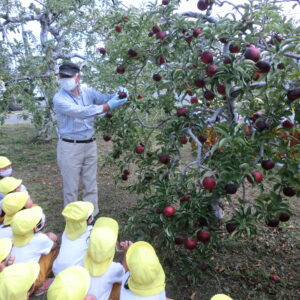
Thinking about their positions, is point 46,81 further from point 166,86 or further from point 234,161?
point 234,161

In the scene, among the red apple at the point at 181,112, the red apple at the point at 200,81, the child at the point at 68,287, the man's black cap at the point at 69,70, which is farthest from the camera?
the man's black cap at the point at 69,70

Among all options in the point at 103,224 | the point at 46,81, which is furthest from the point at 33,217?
the point at 46,81

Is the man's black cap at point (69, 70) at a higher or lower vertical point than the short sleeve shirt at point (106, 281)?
higher

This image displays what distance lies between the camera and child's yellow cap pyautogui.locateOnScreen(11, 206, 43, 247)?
7.44 feet

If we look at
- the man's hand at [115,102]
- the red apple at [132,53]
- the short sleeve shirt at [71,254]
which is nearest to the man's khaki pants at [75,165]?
the man's hand at [115,102]

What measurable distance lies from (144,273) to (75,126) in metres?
2.05

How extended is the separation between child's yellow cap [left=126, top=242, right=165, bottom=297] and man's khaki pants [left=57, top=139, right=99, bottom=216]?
1.78m

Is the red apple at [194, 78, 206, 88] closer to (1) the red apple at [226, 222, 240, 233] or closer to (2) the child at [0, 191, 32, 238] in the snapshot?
(1) the red apple at [226, 222, 240, 233]

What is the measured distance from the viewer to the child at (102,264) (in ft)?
6.33

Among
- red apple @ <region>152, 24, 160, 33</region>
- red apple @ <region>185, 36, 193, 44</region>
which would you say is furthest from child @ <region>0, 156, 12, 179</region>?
red apple @ <region>185, 36, 193, 44</region>

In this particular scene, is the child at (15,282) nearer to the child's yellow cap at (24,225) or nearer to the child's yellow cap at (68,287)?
the child's yellow cap at (68,287)

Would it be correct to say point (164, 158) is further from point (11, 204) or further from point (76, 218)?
point (11, 204)

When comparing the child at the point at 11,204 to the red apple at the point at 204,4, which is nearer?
the red apple at the point at 204,4

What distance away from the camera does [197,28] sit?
2.26 meters
